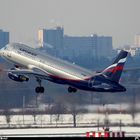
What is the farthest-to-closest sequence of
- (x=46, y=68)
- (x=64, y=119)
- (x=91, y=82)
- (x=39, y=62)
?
(x=64, y=119) → (x=46, y=68) → (x=39, y=62) → (x=91, y=82)

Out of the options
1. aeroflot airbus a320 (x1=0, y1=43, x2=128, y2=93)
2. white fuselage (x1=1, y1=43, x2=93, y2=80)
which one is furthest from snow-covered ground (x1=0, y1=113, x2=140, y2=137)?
white fuselage (x1=1, y1=43, x2=93, y2=80)

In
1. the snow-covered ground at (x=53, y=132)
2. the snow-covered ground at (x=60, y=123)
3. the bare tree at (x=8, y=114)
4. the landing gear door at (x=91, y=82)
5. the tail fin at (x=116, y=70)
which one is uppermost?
the tail fin at (x=116, y=70)

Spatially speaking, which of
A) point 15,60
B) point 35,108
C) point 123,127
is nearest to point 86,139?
point 123,127

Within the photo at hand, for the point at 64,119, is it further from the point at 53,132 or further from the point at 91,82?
the point at 53,132

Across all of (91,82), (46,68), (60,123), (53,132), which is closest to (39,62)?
(46,68)

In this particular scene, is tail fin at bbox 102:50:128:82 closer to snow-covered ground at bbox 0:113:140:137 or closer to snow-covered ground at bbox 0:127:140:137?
snow-covered ground at bbox 0:113:140:137

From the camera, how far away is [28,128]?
120 metres

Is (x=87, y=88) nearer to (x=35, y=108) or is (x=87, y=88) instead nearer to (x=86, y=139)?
(x=35, y=108)

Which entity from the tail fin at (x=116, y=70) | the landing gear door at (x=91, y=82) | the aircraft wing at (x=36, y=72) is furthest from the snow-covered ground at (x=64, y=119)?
the tail fin at (x=116, y=70)

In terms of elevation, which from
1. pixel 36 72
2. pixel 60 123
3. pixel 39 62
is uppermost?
pixel 39 62

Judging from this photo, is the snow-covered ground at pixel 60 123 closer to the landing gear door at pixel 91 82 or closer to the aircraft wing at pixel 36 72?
the landing gear door at pixel 91 82

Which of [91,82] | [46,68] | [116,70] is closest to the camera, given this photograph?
[91,82]

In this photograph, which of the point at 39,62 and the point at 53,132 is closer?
the point at 53,132

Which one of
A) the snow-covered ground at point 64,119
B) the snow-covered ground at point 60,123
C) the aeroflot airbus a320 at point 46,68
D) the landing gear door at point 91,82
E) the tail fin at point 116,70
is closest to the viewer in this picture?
the snow-covered ground at point 60,123
